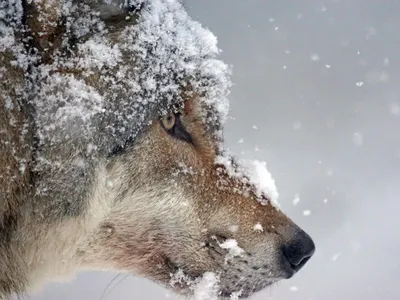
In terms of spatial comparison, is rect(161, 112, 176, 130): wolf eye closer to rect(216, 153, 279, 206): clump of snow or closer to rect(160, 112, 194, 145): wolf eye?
rect(160, 112, 194, 145): wolf eye

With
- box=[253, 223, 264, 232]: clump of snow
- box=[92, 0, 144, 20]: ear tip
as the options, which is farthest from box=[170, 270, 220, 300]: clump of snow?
box=[92, 0, 144, 20]: ear tip

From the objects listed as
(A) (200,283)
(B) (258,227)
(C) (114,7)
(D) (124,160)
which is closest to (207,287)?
(A) (200,283)

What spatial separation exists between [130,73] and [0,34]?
62cm

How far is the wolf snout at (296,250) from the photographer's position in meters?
3.20

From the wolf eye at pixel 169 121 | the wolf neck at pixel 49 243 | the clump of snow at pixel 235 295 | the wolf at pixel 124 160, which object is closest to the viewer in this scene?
the wolf at pixel 124 160

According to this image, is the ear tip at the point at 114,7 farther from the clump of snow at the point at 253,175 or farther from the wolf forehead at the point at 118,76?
the clump of snow at the point at 253,175

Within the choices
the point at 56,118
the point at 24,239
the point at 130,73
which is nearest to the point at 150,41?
the point at 130,73

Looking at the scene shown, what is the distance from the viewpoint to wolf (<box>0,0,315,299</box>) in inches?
102

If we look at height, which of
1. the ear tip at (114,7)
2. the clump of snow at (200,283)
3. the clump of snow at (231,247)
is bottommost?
the clump of snow at (200,283)

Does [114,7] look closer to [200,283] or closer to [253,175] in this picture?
[253,175]

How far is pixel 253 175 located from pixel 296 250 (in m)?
0.49

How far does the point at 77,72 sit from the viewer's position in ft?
8.80

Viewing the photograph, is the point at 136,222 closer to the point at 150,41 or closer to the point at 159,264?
the point at 159,264

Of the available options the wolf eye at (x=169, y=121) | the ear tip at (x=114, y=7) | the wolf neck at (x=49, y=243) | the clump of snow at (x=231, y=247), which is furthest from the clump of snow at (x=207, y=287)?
the ear tip at (x=114, y=7)
